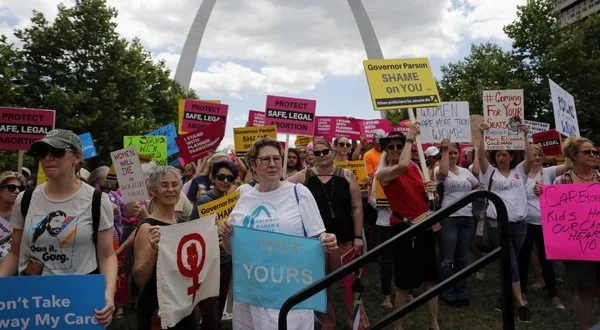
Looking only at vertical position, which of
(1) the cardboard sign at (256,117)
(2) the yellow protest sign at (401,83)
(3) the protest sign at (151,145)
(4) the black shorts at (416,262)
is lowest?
(4) the black shorts at (416,262)

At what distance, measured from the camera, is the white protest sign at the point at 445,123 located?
277 inches

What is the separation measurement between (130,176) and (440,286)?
410cm

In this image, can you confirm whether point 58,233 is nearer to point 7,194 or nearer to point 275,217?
point 275,217

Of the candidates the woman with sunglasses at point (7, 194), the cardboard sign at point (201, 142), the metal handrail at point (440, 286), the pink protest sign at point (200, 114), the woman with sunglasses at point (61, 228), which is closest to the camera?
the metal handrail at point (440, 286)

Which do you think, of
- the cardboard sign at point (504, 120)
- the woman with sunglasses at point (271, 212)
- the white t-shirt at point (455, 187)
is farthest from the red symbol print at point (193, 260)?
the cardboard sign at point (504, 120)

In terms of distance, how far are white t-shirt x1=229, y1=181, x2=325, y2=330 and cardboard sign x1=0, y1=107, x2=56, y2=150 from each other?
474 cm

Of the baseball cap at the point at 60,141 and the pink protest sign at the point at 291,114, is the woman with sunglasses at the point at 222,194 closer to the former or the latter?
the baseball cap at the point at 60,141

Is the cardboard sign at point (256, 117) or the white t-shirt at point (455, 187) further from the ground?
the cardboard sign at point (256, 117)

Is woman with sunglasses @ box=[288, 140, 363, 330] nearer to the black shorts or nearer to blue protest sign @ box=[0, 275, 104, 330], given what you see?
the black shorts

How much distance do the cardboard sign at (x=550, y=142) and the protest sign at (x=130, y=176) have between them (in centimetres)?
583

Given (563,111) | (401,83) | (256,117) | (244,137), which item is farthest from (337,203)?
(256,117)

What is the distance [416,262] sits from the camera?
15.8 ft

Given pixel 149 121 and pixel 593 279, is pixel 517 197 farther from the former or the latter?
pixel 149 121

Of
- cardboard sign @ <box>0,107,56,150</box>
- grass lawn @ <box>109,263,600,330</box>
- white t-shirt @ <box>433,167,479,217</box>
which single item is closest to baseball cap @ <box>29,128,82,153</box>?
grass lawn @ <box>109,263,600,330</box>
